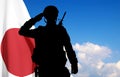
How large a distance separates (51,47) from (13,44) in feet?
13.1

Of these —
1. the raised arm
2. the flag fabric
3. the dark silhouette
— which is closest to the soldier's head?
the dark silhouette

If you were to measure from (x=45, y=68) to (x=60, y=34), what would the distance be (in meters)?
0.76

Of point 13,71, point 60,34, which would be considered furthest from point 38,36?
point 13,71

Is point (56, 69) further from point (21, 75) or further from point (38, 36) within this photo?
point (21, 75)

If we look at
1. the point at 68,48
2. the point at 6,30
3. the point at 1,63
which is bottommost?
the point at 68,48

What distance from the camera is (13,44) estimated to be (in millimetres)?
11039

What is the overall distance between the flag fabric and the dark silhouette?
343 cm

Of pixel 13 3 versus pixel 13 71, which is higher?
pixel 13 3

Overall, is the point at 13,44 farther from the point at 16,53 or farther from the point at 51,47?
the point at 51,47

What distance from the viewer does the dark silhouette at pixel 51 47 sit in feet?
23.5

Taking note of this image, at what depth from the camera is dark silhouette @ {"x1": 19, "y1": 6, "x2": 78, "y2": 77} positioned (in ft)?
23.5

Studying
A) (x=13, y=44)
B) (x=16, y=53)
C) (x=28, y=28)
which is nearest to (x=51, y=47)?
(x=28, y=28)

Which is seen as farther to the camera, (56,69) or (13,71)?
(13,71)

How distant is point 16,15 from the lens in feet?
37.3
